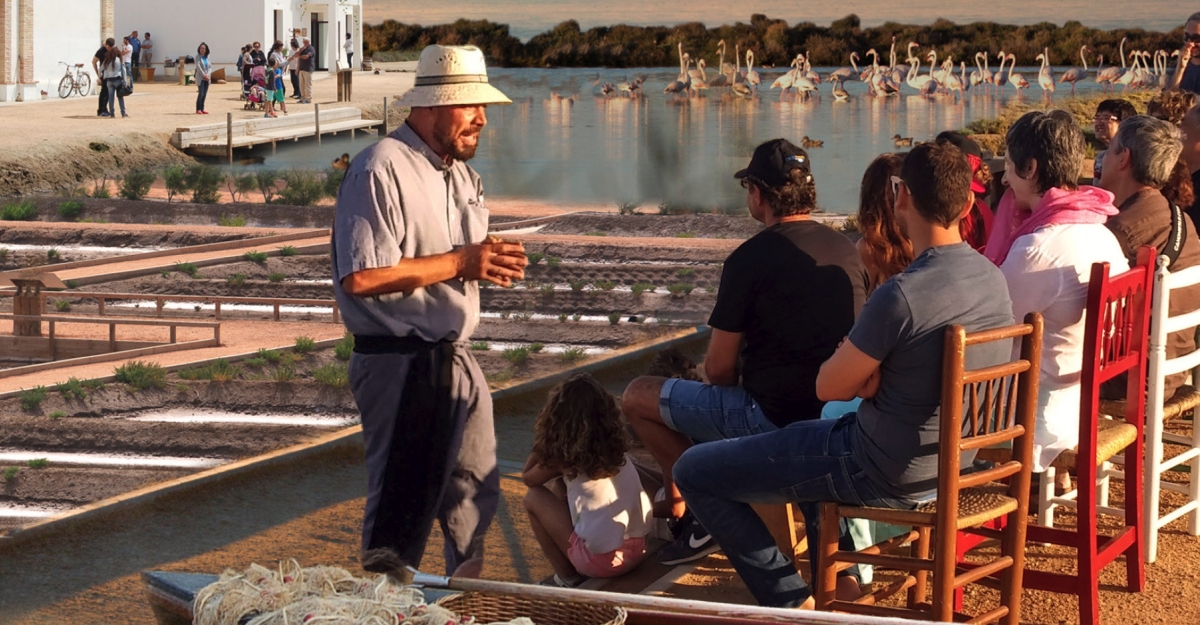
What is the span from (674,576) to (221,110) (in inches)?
1239

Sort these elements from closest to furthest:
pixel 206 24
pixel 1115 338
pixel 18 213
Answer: pixel 1115 338, pixel 18 213, pixel 206 24

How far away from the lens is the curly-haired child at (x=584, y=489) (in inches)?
144

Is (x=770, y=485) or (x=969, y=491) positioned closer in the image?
(x=770, y=485)

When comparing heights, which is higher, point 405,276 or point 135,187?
point 405,276

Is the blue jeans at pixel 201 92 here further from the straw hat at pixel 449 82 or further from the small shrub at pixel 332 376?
the straw hat at pixel 449 82

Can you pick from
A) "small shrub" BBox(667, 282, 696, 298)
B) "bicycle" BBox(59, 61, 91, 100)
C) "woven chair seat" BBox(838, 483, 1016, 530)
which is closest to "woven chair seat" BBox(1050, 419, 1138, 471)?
"woven chair seat" BBox(838, 483, 1016, 530)

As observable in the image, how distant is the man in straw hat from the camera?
3.19 m

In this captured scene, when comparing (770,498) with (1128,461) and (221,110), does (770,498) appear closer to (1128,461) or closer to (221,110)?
(1128,461)

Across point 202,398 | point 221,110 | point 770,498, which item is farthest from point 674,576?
point 221,110

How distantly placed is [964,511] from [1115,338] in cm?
80

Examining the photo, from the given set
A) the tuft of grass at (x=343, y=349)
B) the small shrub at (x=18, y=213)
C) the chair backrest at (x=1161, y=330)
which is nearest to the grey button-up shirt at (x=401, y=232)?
the chair backrest at (x=1161, y=330)

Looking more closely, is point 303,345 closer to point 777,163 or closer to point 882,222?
point 882,222

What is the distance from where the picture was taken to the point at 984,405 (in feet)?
9.75

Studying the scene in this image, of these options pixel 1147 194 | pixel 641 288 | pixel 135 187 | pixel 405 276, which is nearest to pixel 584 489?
pixel 405 276
